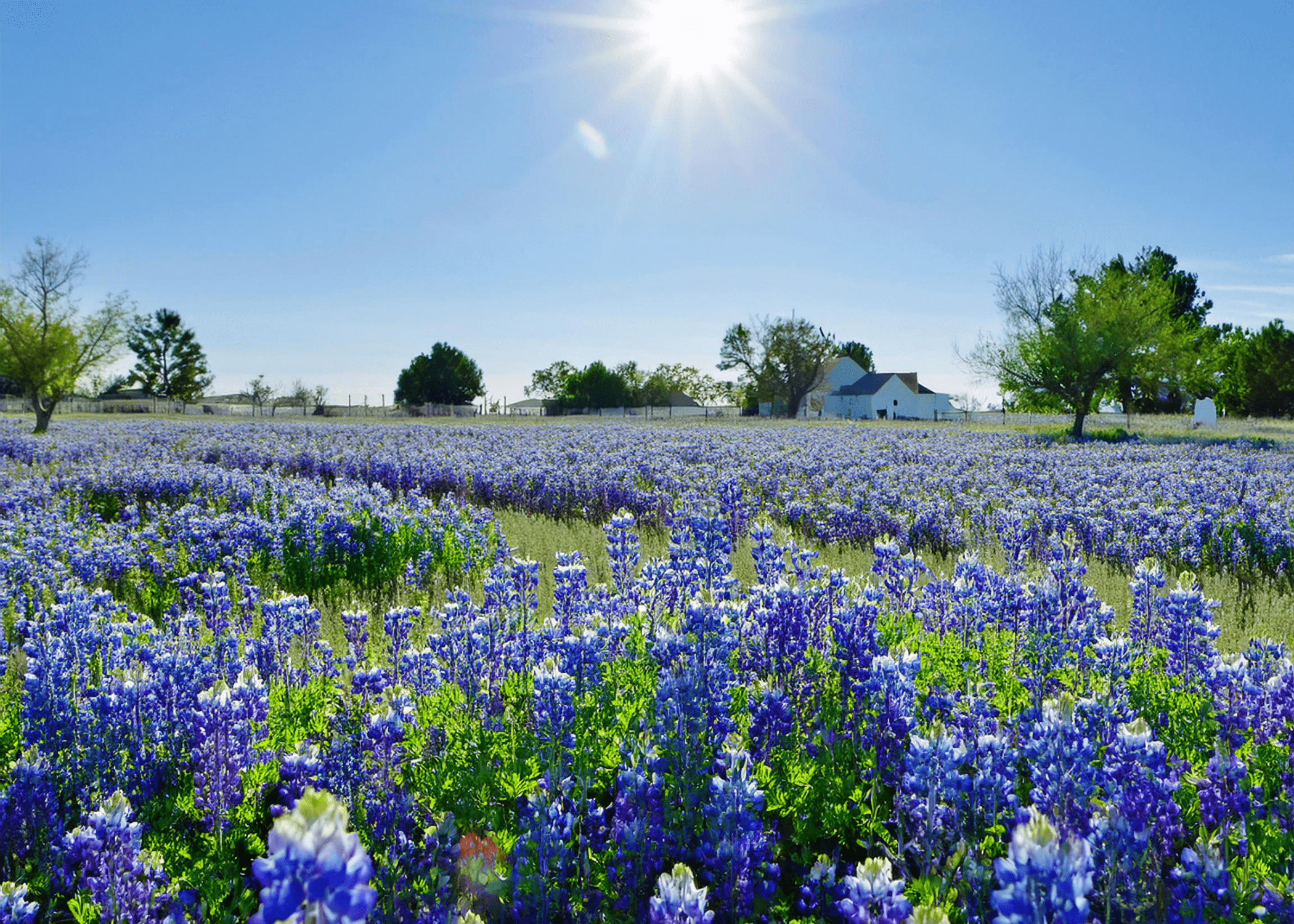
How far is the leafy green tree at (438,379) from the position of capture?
9025 cm

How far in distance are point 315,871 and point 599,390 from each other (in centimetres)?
9296

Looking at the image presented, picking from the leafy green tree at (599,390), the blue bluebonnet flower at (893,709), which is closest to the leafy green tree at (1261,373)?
the leafy green tree at (599,390)

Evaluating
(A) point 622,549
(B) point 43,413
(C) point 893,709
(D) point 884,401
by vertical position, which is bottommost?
(C) point 893,709

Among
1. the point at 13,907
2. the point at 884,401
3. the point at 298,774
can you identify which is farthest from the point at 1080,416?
the point at 884,401

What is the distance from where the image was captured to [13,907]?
2.23 meters

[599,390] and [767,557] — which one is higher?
[599,390]

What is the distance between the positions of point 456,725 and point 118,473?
1268 centimetres

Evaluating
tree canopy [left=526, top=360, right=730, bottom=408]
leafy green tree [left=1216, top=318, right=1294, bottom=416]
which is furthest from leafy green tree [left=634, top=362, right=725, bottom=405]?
leafy green tree [left=1216, top=318, right=1294, bottom=416]

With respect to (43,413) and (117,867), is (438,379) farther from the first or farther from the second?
(117,867)

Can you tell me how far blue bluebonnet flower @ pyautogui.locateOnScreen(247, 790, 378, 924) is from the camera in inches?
38.2

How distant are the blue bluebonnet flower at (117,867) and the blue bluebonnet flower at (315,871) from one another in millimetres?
1912

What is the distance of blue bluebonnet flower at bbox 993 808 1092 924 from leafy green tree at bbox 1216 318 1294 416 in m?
69.9

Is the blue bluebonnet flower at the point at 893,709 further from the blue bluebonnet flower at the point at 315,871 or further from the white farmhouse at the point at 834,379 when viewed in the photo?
the white farmhouse at the point at 834,379

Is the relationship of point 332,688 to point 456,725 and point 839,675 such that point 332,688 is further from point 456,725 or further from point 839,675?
point 839,675
